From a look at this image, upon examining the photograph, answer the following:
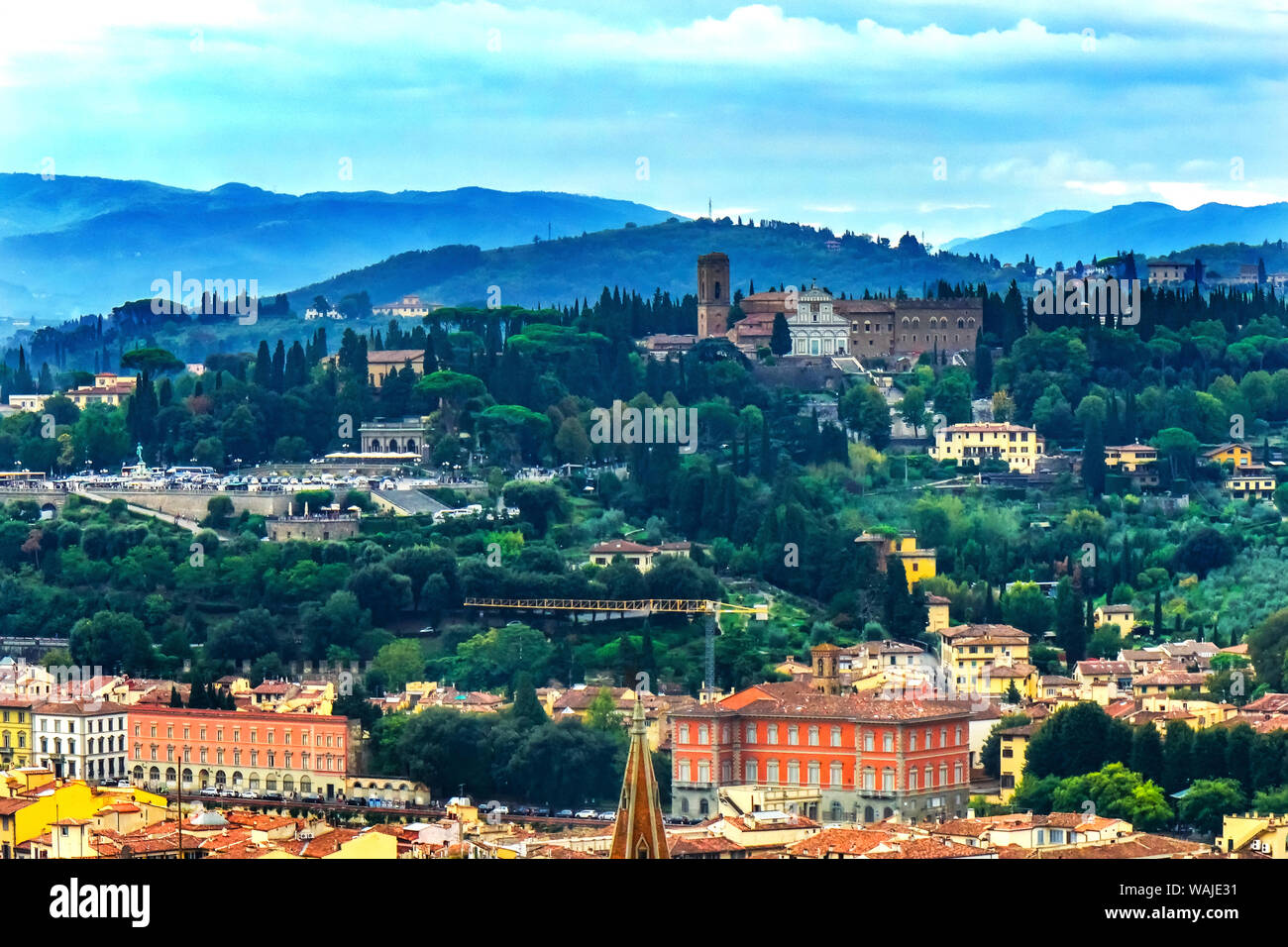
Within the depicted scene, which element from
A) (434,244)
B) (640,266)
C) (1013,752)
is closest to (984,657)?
(1013,752)

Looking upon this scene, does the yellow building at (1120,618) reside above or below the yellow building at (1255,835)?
above

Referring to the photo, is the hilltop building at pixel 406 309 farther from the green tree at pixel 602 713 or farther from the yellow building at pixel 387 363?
the green tree at pixel 602 713

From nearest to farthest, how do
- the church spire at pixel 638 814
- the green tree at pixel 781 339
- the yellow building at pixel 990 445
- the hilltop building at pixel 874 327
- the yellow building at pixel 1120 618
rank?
1. the church spire at pixel 638 814
2. the yellow building at pixel 1120 618
3. the yellow building at pixel 990 445
4. the green tree at pixel 781 339
5. the hilltop building at pixel 874 327

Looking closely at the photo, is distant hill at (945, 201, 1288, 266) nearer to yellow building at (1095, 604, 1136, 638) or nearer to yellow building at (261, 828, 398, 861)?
yellow building at (1095, 604, 1136, 638)

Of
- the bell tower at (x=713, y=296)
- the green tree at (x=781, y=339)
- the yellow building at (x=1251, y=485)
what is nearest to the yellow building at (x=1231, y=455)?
the yellow building at (x=1251, y=485)

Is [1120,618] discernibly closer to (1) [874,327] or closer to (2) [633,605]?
(2) [633,605]

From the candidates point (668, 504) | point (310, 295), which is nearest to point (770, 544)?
point (668, 504)

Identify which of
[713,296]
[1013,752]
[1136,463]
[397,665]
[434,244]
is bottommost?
[1013,752]
